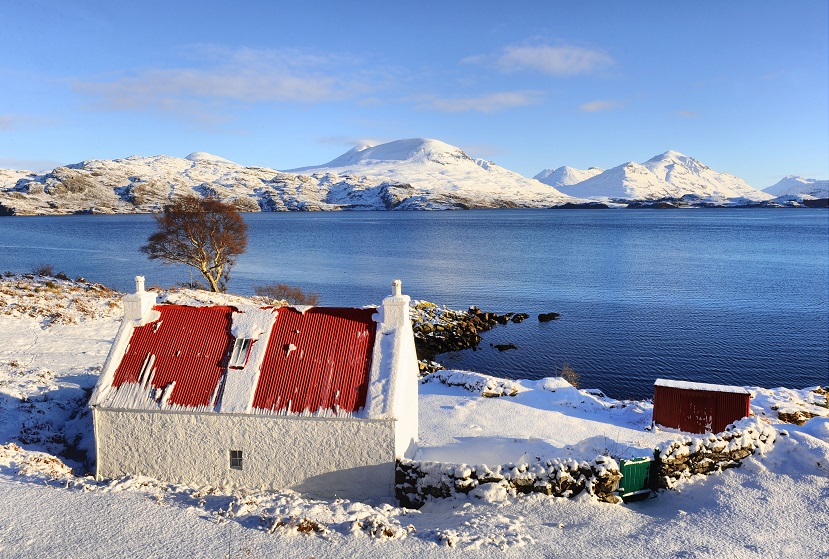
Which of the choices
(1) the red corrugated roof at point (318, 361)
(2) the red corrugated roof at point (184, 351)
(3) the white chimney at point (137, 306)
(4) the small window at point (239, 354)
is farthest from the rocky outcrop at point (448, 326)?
(3) the white chimney at point (137, 306)

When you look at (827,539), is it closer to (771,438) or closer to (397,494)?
(771,438)

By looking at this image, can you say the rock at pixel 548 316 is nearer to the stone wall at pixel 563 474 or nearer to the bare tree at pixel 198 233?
the bare tree at pixel 198 233

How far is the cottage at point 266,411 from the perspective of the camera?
17.7m

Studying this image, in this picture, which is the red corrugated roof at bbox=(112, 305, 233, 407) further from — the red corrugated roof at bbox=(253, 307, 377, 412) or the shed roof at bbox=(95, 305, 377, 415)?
the red corrugated roof at bbox=(253, 307, 377, 412)

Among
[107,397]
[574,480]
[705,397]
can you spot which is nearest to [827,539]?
[574,480]

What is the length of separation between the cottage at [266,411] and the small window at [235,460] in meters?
0.03

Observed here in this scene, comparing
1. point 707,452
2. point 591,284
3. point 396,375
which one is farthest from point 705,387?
point 591,284

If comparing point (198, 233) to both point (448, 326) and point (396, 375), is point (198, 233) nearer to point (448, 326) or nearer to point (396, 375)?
point (448, 326)

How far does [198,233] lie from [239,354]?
3774 cm

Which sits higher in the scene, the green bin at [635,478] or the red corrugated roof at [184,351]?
the red corrugated roof at [184,351]

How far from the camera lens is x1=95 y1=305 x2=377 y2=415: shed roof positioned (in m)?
18.0

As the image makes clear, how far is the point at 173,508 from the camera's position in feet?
51.9

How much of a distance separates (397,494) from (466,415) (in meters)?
9.14

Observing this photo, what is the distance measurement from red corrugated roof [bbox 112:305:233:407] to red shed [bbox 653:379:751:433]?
60.8 feet
